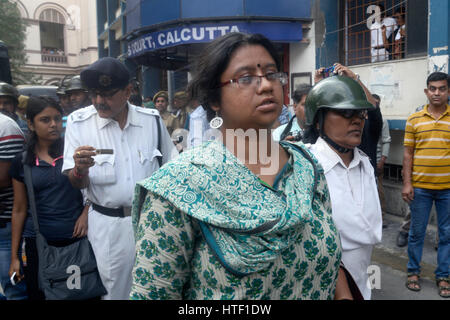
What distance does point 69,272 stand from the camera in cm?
245

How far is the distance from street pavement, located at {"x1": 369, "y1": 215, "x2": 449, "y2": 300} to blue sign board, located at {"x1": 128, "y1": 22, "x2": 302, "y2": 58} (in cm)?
455

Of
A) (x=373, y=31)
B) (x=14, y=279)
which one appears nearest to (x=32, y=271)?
(x=14, y=279)

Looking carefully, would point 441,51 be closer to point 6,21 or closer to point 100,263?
point 100,263

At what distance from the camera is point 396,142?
20.4 ft

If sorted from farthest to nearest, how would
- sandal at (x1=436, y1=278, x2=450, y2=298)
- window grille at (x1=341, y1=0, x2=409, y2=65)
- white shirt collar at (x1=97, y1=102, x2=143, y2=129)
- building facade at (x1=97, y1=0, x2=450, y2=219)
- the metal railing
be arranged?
the metal railing
window grille at (x1=341, y1=0, x2=409, y2=65)
building facade at (x1=97, y1=0, x2=450, y2=219)
sandal at (x1=436, y1=278, x2=450, y2=298)
white shirt collar at (x1=97, y1=102, x2=143, y2=129)

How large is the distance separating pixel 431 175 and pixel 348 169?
6.62ft

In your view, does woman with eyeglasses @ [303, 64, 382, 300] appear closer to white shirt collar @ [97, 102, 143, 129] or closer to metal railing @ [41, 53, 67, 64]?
white shirt collar @ [97, 102, 143, 129]

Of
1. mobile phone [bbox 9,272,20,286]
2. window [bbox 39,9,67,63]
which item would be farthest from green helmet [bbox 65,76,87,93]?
window [bbox 39,9,67,63]

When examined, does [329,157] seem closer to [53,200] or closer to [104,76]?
[104,76]

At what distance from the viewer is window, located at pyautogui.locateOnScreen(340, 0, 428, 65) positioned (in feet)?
18.9

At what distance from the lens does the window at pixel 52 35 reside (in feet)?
87.8

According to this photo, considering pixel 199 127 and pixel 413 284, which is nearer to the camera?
pixel 199 127

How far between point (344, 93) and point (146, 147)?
130 centimetres

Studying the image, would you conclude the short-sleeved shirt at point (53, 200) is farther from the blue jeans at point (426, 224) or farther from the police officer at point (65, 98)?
the blue jeans at point (426, 224)
